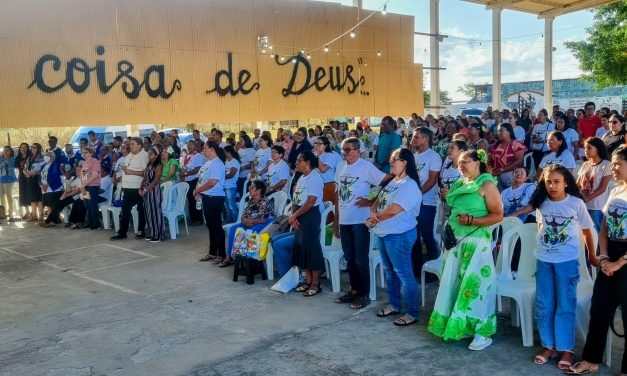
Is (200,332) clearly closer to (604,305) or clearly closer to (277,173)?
(277,173)

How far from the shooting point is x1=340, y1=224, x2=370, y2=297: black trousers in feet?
17.2

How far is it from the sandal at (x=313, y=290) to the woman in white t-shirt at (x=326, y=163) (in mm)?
1310

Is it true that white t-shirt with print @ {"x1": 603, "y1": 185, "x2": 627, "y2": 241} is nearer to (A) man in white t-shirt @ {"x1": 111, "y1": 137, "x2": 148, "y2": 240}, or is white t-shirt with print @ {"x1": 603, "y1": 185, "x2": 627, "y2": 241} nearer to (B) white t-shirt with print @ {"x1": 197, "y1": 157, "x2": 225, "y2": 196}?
(B) white t-shirt with print @ {"x1": 197, "y1": 157, "x2": 225, "y2": 196}

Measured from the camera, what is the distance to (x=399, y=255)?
4.68 m

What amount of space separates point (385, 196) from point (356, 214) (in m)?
0.50

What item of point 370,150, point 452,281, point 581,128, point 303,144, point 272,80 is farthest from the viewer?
point 272,80

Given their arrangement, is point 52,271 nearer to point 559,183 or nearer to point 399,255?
point 399,255

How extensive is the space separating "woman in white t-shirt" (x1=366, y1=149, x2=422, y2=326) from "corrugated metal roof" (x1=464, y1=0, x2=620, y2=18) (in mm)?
18396

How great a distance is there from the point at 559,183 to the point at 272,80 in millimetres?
13793

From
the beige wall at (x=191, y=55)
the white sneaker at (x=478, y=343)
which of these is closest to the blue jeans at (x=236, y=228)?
the white sneaker at (x=478, y=343)

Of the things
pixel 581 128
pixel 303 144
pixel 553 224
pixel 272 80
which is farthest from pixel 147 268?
pixel 272 80

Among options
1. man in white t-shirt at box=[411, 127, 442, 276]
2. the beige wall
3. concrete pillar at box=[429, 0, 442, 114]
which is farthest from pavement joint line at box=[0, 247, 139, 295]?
concrete pillar at box=[429, 0, 442, 114]

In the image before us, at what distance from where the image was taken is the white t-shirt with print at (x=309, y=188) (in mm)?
5641

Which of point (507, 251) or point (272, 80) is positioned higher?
point (272, 80)
